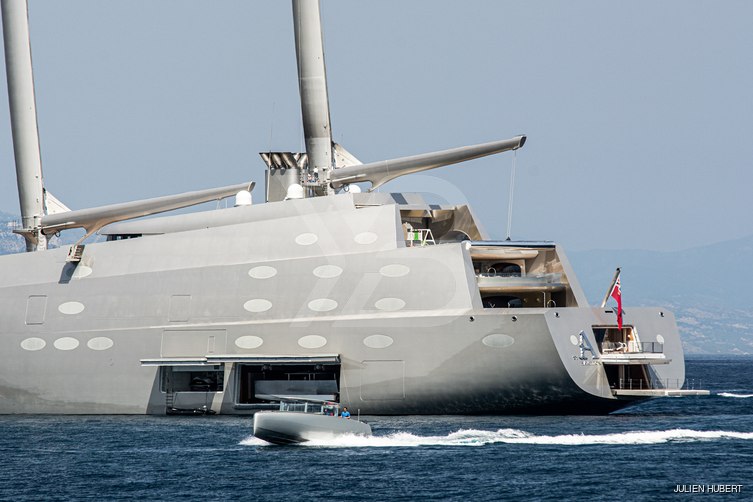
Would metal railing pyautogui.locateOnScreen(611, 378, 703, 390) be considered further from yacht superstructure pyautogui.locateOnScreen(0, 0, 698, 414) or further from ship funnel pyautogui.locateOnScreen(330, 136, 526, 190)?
ship funnel pyautogui.locateOnScreen(330, 136, 526, 190)

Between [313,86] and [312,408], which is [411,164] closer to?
[313,86]

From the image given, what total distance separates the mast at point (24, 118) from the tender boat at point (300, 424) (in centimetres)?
2336

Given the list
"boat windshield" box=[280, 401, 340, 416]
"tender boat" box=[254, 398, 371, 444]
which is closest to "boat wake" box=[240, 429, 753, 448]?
"tender boat" box=[254, 398, 371, 444]

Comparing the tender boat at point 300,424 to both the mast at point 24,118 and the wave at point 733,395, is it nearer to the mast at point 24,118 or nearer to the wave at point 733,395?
the mast at point 24,118

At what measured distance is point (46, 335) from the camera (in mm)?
56562

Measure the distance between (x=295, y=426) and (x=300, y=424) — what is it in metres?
0.19

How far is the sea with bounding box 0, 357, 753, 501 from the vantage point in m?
35.9

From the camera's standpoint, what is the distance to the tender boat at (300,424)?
145 ft

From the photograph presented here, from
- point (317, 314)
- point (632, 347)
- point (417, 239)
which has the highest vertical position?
point (417, 239)

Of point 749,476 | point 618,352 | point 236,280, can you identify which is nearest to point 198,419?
point 236,280

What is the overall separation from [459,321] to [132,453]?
14.6m

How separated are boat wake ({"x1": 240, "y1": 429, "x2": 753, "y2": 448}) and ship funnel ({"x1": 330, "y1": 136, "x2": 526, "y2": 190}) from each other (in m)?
14.5

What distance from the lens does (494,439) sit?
45656mm

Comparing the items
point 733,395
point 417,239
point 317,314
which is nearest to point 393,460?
point 317,314
